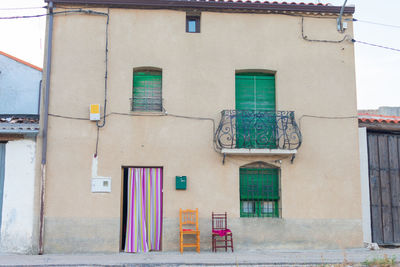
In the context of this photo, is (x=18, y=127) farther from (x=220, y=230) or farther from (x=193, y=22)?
(x=220, y=230)

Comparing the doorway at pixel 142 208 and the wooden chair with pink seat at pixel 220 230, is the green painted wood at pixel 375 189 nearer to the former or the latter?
the wooden chair with pink seat at pixel 220 230

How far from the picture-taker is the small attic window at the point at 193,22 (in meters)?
10.4

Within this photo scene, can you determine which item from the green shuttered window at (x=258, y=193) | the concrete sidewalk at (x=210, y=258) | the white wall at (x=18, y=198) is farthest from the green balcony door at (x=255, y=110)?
the white wall at (x=18, y=198)

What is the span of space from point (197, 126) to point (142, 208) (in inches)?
93.2

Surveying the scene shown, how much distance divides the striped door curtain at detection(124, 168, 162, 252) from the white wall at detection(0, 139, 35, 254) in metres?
2.23

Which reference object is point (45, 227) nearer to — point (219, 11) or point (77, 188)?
point (77, 188)

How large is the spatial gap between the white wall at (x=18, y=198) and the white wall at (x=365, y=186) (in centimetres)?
793

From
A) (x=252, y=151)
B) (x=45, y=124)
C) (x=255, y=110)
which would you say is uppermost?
(x=255, y=110)

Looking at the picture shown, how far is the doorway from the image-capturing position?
384 inches

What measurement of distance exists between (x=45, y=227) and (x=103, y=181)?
165cm

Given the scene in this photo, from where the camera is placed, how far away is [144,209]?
32.3ft

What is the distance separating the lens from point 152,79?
404 inches

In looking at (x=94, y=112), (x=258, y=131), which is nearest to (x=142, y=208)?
(x=94, y=112)

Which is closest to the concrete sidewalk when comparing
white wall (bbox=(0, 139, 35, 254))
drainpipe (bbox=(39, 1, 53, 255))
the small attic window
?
white wall (bbox=(0, 139, 35, 254))
